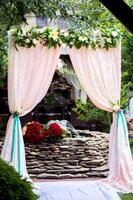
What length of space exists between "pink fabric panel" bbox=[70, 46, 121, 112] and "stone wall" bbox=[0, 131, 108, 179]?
1.54 meters

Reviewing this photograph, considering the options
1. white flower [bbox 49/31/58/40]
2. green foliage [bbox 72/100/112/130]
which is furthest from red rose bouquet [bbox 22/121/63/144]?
green foliage [bbox 72/100/112/130]

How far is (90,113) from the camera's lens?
1088cm

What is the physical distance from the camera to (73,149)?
8266mm

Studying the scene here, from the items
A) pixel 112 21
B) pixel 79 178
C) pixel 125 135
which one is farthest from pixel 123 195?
pixel 112 21

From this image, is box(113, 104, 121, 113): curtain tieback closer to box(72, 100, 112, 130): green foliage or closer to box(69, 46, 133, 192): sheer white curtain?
box(69, 46, 133, 192): sheer white curtain

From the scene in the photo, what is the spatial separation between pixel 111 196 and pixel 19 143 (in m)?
2.19

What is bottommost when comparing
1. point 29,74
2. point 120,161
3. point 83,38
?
point 120,161

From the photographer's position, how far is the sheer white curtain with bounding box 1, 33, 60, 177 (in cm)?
645

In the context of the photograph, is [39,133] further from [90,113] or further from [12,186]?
[12,186]

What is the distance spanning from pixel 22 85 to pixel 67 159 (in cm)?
217

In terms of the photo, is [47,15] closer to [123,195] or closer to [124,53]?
[123,195]

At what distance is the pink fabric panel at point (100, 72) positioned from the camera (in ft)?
22.6

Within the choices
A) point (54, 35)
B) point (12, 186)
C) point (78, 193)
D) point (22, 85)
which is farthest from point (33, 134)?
point (12, 186)

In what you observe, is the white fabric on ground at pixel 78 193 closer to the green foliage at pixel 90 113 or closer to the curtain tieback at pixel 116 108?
the curtain tieback at pixel 116 108
